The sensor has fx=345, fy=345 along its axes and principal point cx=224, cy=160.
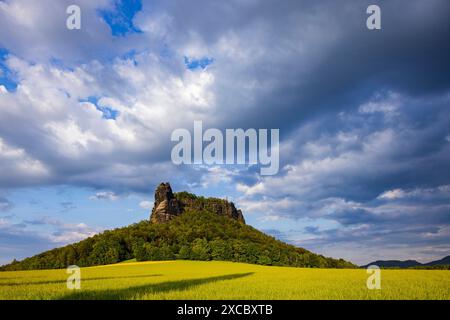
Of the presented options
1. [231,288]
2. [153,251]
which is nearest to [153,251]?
[153,251]

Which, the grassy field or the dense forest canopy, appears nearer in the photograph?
the grassy field

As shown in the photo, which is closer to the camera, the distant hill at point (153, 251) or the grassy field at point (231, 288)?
the grassy field at point (231, 288)

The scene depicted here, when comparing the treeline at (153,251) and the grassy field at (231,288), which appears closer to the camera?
the grassy field at (231,288)

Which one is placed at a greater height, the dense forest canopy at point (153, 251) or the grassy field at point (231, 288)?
the grassy field at point (231, 288)

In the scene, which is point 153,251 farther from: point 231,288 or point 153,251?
point 231,288

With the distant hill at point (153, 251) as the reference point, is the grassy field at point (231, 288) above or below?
above

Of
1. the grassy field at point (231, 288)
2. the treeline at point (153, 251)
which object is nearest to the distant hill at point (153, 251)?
the treeline at point (153, 251)

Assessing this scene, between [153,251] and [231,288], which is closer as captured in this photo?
[231,288]

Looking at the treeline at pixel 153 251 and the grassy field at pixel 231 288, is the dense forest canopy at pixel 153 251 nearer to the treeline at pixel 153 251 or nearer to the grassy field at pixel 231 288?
the treeline at pixel 153 251

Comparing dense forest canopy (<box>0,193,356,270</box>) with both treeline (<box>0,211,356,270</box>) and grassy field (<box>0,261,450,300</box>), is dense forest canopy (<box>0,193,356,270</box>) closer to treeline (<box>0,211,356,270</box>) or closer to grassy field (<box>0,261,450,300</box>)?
treeline (<box>0,211,356,270</box>)

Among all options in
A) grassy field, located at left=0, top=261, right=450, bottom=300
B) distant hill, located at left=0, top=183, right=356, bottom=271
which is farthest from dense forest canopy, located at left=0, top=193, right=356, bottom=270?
grassy field, located at left=0, top=261, right=450, bottom=300
